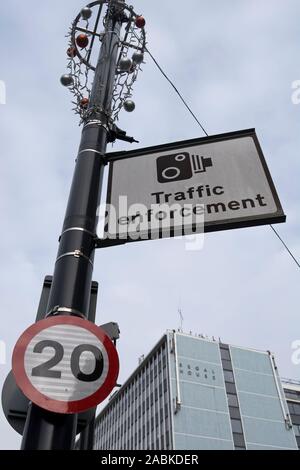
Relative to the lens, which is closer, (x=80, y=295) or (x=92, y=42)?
(x=80, y=295)

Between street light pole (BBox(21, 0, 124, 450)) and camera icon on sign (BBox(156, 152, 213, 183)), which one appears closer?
street light pole (BBox(21, 0, 124, 450))

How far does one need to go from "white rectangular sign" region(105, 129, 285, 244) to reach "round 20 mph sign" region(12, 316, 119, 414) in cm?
77

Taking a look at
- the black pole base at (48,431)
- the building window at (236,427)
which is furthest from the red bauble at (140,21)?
the building window at (236,427)

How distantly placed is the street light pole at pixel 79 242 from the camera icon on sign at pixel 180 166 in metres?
0.48

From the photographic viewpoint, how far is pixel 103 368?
2.40 m

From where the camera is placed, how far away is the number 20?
2.28 metres

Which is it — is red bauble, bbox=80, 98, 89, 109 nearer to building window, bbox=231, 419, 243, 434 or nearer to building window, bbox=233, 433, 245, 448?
building window, bbox=233, 433, 245, 448

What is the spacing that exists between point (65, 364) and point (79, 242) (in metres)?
0.81

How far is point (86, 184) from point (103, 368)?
138cm

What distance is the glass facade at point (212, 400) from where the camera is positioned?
204 feet

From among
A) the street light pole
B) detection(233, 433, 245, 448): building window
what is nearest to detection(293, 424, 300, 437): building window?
detection(233, 433, 245, 448): building window
